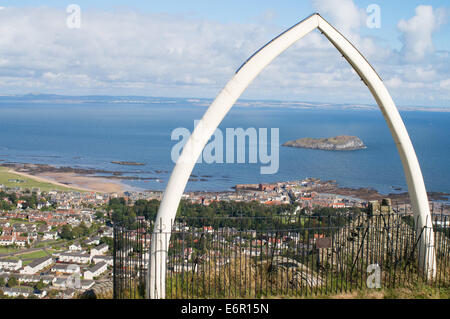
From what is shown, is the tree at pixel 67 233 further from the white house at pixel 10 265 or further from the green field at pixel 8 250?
the white house at pixel 10 265

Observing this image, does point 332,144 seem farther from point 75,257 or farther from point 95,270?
point 95,270

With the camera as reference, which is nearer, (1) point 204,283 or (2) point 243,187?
(1) point 204,283

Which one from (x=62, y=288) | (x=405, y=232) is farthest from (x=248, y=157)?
(x=405, y=232)

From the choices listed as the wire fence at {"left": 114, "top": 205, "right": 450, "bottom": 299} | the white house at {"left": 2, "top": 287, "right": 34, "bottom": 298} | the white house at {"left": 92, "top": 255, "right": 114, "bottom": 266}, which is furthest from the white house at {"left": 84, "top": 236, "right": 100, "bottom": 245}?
the wire fence at {"left": 114, "top": 205, "right": 450, "bottom": 299}

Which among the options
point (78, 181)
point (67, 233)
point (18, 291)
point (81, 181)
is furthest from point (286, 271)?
point (78, 181)

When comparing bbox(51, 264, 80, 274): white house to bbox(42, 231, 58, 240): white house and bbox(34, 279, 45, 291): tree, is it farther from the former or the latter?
bbox(42, 231, 58, 240): white house
